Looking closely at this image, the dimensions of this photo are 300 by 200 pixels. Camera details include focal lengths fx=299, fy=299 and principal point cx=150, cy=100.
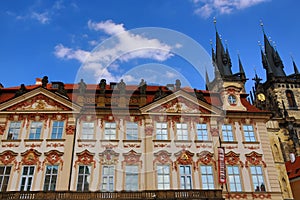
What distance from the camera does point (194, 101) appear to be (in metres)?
25.0

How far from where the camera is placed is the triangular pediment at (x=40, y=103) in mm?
23656

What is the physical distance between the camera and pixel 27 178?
2133 centimetres

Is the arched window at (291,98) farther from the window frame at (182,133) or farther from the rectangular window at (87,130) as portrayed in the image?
the rectangular window at (87,130)

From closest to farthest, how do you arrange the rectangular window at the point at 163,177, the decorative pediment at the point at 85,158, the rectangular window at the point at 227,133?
the rectangular window at the point at 163,177
the decorative pediment at the point at 85,158
the rectangular window at the point at 227,133

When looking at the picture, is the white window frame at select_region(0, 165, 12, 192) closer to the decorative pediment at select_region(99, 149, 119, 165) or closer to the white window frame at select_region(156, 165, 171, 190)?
the decorative pediment at select_region(99, 149, 119, 165)

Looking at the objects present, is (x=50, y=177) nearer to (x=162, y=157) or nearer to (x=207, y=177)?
(x=162, y=157)

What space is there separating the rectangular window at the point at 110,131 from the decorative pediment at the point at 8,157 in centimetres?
672

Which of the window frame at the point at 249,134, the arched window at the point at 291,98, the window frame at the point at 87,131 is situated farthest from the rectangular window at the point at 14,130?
the arched window at the point at 291,98

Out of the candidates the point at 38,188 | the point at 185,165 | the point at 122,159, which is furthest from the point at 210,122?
the point at 38,188

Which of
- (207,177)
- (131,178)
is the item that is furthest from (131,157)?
(207,177)

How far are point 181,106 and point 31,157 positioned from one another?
12.3 metres

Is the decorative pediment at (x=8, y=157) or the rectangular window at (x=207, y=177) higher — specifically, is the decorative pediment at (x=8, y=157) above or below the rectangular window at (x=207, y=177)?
above

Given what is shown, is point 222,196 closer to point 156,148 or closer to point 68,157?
point 156,148

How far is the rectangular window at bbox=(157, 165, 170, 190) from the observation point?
21719mm
